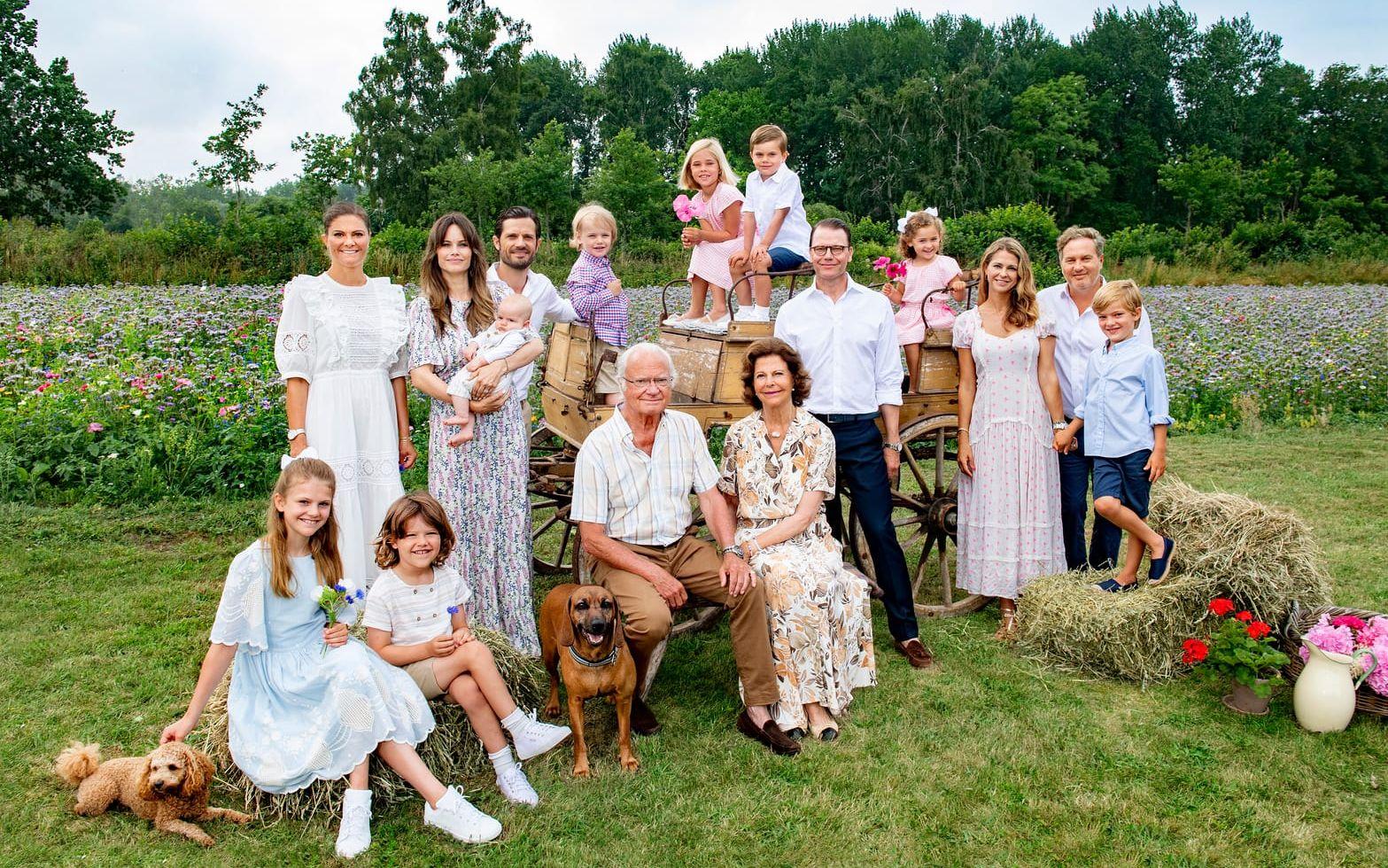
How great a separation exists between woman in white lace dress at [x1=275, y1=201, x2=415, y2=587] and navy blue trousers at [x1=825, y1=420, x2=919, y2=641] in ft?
6.95

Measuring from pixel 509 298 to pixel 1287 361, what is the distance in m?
9.78

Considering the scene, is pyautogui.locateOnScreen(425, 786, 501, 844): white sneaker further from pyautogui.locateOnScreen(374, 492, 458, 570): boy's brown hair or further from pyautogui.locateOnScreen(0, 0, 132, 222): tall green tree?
pyautogui.locateOnScreen(0, 0, 132, 222): tall green tree

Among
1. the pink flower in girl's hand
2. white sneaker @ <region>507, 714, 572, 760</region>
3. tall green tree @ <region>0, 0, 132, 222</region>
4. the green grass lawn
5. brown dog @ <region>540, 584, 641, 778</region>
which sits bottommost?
the green grass lawn

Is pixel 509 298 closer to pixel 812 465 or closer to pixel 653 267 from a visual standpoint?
pixel 812 465

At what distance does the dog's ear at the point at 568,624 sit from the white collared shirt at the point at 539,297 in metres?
1.50

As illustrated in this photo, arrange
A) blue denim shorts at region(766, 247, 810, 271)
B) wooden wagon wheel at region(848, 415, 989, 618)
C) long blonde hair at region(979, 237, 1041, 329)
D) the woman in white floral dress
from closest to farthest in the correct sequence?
the woman in white floral dress
long blonde hair at region(979, 237, 1041, 329)
wooden wagon wheel at region(848, 415, 989, 618)
blue denim shorts at region(766, 247, 810, 271)

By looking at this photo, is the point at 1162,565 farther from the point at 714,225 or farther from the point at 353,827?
the point at 353,827

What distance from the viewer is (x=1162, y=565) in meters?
4.69

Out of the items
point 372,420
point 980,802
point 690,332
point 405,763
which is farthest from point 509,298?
point 980,802

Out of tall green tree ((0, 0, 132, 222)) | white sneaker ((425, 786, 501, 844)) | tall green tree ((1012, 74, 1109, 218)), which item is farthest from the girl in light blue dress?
tall green tree ((1012, 74, 1109, 218))

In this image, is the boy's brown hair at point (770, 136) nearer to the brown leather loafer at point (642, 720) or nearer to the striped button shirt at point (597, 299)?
the striped button shirt at point (597, 299)

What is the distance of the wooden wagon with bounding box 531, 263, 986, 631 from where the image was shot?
501cm

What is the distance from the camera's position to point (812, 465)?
438 centimetres

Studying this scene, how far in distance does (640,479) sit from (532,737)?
3.81 ft
